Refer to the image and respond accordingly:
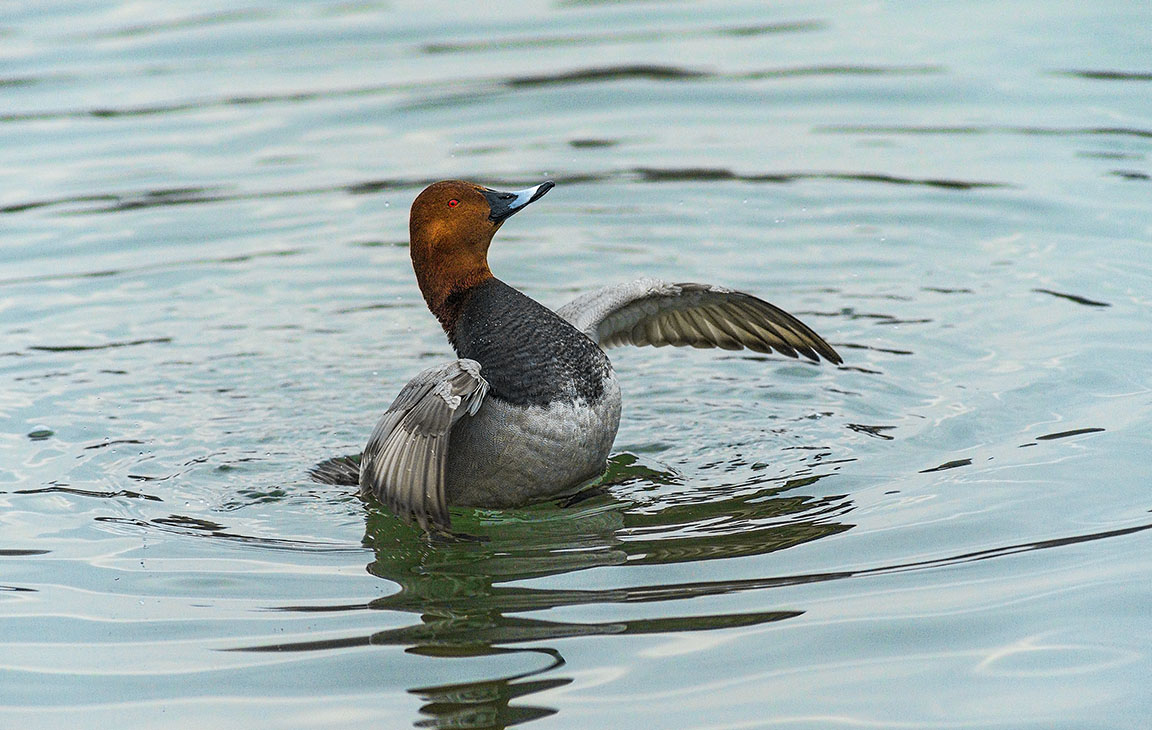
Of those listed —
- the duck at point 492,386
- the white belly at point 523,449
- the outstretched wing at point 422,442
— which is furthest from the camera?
the white belly at point 523,449

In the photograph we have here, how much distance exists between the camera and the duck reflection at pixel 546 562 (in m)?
4.52

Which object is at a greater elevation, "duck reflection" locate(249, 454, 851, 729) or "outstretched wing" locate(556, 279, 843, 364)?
"outstretched wing" locate(556, 279, 843, 364)

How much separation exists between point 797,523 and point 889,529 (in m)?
0.35

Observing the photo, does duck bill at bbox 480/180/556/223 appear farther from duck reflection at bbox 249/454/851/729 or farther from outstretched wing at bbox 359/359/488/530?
duck reflection at bbox 249/454/851/729

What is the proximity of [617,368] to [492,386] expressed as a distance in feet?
6.69

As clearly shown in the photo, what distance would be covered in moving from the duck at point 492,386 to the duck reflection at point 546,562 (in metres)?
0.20

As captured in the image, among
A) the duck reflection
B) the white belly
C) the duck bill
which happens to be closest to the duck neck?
the duck bill

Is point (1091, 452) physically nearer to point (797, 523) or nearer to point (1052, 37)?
point (797, 523)

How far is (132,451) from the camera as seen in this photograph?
6.75 m

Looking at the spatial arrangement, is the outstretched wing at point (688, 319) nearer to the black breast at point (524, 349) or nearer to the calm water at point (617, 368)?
the calm water at point (617, 368)

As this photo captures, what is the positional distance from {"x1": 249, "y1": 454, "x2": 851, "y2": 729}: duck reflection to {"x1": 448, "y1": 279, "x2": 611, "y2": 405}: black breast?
515mm

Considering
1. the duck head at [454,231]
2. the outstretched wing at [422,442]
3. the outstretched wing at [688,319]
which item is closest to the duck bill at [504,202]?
the duck head at [454,231]

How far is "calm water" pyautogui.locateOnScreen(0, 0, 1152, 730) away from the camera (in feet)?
15.1

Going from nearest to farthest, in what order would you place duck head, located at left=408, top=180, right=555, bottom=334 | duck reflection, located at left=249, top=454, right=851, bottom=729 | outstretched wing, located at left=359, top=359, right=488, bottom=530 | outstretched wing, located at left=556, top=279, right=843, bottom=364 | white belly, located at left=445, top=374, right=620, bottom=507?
duck reflection, located at left=249, top=454, right=851, bottom=729 < outstretched wing, located at left=359, top=359, right=488, bottom=530 < white belly, located at left=445, top=374, right=620, bottom=507 < duck head, located at left=408, top=180, right=555, bottom=334 < outstretched wing, located at left=556, top=279, right=843, bottom=364
